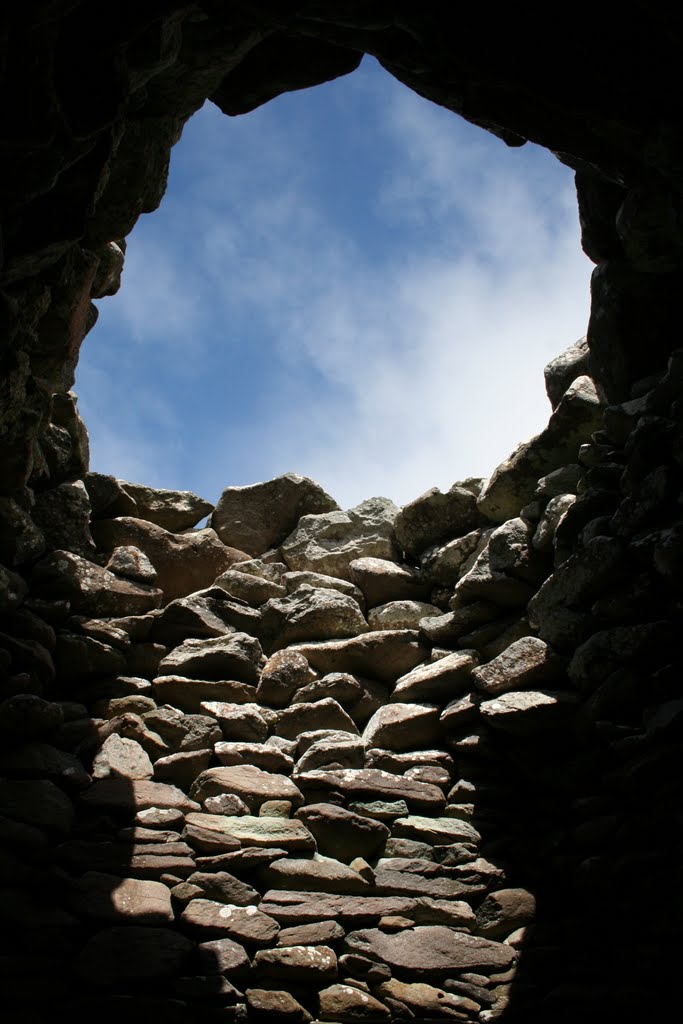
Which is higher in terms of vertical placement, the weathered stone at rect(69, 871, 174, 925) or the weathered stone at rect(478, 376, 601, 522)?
the weathered stone at rect(478, 376, 601, 522)

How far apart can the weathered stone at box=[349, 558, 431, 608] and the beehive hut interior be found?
1.83 ft

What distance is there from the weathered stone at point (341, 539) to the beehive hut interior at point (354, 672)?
1.56 metres

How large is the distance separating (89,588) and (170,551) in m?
2.03

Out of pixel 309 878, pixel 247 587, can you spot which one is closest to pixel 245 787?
pixel 309 878

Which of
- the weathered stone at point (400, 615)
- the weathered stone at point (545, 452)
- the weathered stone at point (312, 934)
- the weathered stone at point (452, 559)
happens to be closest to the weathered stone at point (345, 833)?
the weathered stone at point (312, 934)

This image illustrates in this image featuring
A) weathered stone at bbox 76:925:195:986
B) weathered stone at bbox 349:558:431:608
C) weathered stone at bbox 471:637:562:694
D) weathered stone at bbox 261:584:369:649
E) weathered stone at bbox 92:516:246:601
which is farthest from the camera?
weathered stone at bbox 92:516:246:601

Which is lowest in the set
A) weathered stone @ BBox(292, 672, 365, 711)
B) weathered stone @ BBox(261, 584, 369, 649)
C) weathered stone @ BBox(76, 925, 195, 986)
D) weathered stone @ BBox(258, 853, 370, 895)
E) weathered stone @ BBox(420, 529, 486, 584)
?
weathered stone @ BBox(76, 925, 195, 986)

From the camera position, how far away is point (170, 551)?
11.5 metres

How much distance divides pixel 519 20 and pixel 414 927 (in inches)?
301

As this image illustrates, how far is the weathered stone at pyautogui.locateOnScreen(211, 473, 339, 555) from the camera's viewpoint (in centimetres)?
1298

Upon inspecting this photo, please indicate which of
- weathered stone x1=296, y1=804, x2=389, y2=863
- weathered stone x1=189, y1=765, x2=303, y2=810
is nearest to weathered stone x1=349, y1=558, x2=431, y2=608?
weathered stone x1=189, y1=765, x2=303, y2=810

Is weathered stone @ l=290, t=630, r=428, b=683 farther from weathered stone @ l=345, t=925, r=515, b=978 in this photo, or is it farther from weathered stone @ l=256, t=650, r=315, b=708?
weathered stone @ l=345, t=925, r=515, b=978

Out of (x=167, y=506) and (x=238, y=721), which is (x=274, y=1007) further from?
(x=167, y=506)

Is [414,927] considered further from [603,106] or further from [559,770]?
[603,106]
